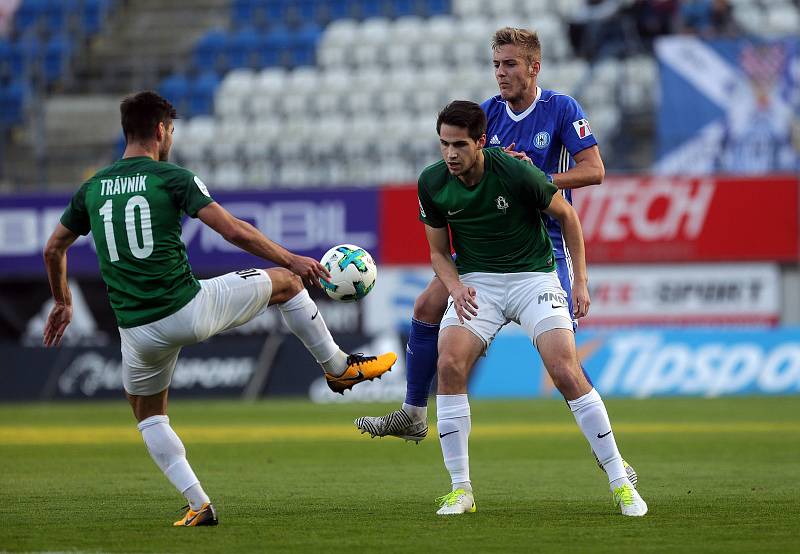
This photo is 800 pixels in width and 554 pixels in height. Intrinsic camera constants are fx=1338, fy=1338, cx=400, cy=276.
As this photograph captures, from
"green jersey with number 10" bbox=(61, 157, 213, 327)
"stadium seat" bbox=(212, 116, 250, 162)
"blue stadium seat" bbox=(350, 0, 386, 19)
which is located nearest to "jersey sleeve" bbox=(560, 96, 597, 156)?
"green jersey with number 10" bbox=(61, 157, 213, 327)

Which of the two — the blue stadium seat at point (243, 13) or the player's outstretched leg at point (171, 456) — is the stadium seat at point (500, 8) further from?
the player's outstretched leg at point (171, 456)

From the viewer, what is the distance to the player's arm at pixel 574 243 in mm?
7684

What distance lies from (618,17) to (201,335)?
17937 mm

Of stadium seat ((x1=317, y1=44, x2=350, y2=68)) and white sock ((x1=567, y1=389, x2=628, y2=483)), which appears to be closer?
white sock ((x1=567, y1=389, x2=628, y2=483))

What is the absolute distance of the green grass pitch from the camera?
22.1 feet

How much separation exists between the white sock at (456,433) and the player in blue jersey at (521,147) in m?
0.78

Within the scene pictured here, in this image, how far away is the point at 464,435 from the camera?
311 inches

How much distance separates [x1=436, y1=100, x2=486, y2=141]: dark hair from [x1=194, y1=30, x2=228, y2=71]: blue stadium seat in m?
20.5

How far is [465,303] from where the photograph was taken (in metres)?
7.62

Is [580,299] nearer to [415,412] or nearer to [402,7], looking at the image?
[415,412]

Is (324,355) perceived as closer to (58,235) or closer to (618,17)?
(58,235)

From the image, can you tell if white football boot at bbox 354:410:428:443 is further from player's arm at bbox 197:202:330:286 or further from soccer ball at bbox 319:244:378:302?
player's arm at bbox 197:202:330:286

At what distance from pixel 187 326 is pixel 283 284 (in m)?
0.72

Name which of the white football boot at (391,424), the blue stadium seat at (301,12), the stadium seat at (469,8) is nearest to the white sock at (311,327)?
the white football boot at (391,424)
